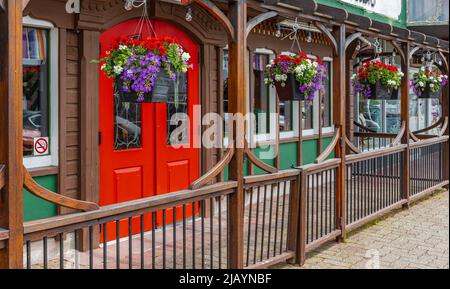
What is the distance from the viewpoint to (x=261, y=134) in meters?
8.48

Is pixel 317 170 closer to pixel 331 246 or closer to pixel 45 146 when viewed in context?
pixel 331 246

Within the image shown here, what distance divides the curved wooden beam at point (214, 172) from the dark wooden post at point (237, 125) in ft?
0.28

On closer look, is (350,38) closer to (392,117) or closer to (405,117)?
(405,117)

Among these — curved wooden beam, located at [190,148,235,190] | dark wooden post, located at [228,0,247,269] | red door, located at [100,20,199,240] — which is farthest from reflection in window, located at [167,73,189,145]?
curved wooden beam, located at [190,148,235,190]

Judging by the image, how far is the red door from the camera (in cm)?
583

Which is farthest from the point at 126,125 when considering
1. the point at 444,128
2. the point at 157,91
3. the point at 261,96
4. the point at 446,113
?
the point at 446,113

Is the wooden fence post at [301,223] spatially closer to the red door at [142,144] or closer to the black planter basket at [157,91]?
the black planter basket at [157,91]

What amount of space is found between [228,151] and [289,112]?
5.02 metres

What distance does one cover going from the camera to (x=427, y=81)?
9.27 metres

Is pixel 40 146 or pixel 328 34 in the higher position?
pixel 328 34

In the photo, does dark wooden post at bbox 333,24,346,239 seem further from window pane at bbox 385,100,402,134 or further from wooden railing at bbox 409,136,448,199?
window pane at bbox 385,100,402,134

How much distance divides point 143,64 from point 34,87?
5.51 feet

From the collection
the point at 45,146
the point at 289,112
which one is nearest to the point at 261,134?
the point at 289,112

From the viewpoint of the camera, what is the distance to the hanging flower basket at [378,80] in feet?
25.5
